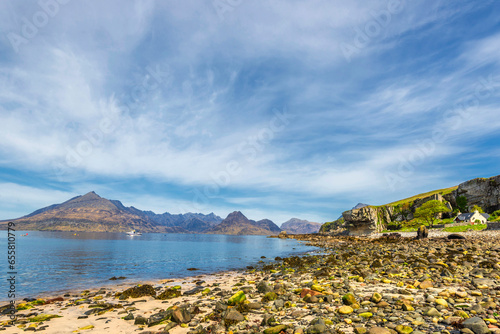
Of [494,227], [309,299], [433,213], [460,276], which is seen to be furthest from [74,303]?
[433,213]

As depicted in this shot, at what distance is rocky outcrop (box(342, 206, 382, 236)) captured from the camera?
431 ft

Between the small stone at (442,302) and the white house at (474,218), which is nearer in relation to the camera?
the small stone at (442,302)

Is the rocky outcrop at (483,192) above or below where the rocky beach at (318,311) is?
Answer: above

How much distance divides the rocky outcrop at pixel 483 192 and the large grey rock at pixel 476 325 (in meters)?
111

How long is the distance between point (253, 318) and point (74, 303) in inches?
559

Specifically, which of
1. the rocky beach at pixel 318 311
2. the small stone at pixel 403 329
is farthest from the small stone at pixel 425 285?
the small stone at pixel 403 329

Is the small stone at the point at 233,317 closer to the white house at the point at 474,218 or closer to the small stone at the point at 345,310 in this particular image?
the small stone at the point at 345,310

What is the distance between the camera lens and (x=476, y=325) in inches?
262

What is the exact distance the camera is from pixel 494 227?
47062mm

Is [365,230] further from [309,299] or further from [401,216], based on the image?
[309,299]

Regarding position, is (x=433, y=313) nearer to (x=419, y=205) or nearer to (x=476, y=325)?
(x=476, y=325)

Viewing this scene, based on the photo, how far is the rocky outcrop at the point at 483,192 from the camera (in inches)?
3292

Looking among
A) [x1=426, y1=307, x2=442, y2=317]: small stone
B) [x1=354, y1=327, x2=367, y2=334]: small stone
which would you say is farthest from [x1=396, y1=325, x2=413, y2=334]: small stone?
[x1=426, y1=307, x2=442, y2=317]: small stone

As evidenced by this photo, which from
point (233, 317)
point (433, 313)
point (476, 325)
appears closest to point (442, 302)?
point (433, 313)
